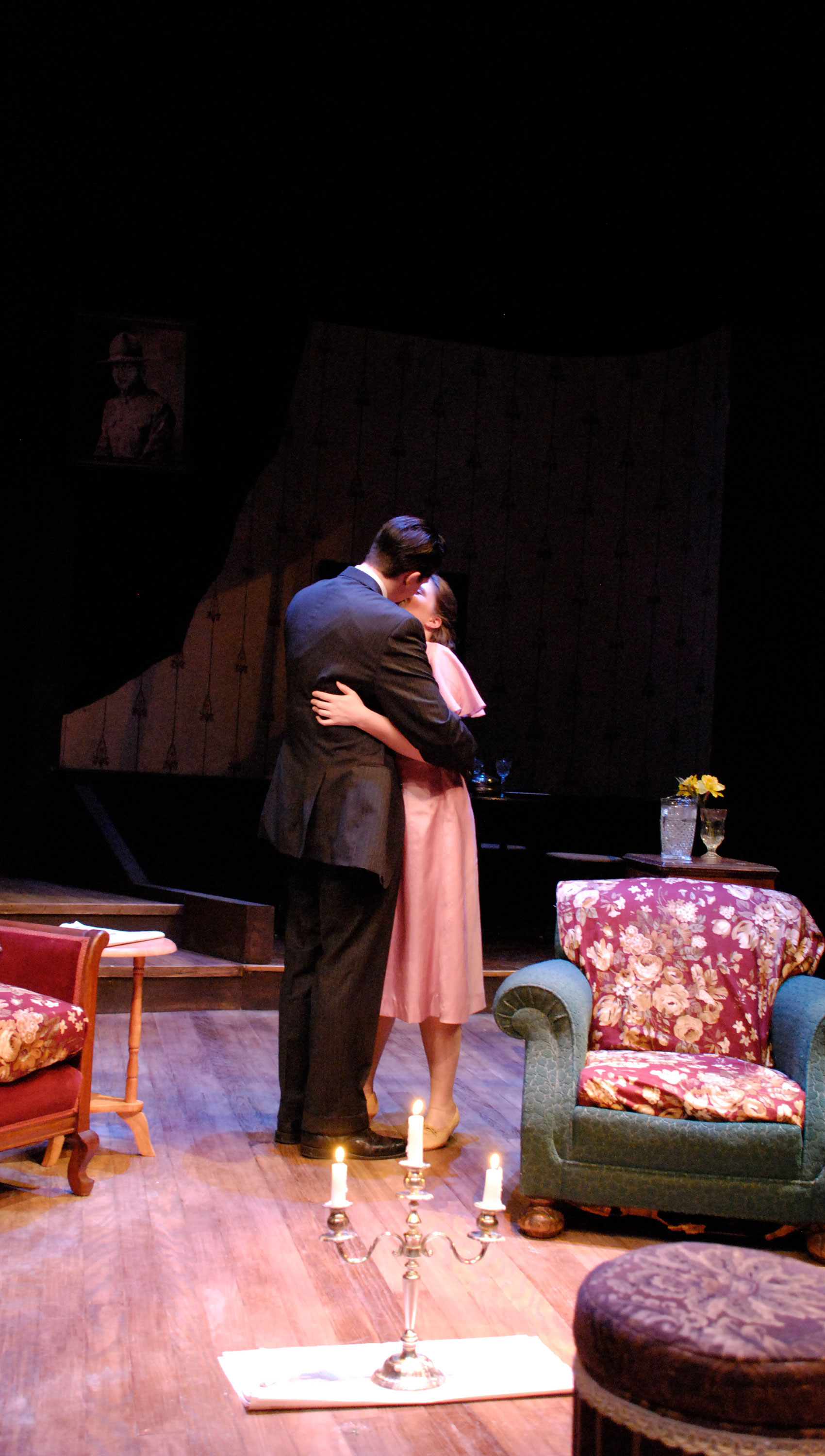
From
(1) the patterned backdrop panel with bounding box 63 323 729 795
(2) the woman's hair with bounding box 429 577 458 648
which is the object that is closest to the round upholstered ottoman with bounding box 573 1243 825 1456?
(2) the woman's hair with bounding box 429 577 458 648

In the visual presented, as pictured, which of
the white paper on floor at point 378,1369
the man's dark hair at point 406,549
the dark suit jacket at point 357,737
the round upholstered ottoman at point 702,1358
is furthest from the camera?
the man's dark hair at point 406,549

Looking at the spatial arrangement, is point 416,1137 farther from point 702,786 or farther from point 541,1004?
point 702,786

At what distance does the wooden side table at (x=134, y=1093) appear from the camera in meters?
3.23

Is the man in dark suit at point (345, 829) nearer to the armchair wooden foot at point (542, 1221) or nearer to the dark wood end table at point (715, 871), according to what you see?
the armchair wooden foot at point (542, 1221)

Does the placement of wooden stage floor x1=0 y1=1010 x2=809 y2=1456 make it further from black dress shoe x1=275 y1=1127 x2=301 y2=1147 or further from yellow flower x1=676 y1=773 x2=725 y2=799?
yellow flower x1=676 y1=773 x2=725 y2=799

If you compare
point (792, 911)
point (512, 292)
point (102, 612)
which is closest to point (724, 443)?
point (512, 292)

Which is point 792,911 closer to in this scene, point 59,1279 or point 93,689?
point 59,1279

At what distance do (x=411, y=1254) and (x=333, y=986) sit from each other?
46.8 inches

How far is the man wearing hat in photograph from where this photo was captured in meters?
6.50

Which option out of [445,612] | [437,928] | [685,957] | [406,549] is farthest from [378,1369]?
[445,612]

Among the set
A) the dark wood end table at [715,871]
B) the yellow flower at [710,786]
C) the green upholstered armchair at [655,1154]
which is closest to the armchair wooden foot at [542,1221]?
the green upholstered armchair at [655,1154]

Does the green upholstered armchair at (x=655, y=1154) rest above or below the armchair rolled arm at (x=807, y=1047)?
below

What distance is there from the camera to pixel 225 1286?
8.25 ft

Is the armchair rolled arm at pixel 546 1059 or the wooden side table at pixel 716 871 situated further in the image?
the wooden side table at pixel 716 871
